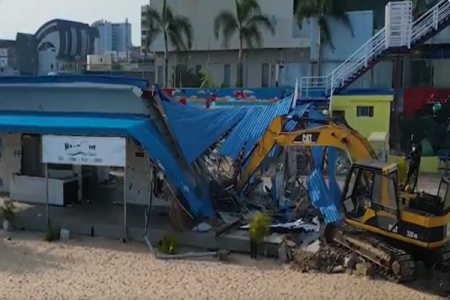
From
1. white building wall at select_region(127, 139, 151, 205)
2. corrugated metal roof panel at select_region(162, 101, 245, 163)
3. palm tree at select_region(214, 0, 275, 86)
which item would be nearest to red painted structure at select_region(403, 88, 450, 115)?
palm tree at select_region(214, 0, 275, 86)

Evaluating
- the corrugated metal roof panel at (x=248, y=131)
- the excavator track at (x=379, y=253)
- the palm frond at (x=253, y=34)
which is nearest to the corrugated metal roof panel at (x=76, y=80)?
the corrugated metal roof panel at (x=248, y=131)

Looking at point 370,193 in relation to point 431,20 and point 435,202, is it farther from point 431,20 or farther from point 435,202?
point 431,20

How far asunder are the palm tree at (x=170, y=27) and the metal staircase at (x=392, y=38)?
59.7 feet

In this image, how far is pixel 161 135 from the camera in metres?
15.4

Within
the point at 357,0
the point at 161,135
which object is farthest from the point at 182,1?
the point at 161,135

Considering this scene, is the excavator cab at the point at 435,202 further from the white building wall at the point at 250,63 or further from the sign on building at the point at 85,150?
the white building wall at the point at 250,63

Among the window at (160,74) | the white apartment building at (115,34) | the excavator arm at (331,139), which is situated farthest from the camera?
the white apartment building at (115,34)

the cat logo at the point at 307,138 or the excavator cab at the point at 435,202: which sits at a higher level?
the cat logo at the point at 307,138

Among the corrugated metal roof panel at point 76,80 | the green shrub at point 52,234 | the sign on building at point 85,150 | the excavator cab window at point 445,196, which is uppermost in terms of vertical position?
the corrugated metal roof panel at point 76,80

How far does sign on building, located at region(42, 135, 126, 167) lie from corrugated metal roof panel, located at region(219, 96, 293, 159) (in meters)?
3.33

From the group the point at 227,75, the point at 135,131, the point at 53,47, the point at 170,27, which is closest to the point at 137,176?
the point at 135,131

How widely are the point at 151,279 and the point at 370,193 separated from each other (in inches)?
187

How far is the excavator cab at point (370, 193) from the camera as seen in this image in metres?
11.6

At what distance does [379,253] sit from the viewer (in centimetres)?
1155
